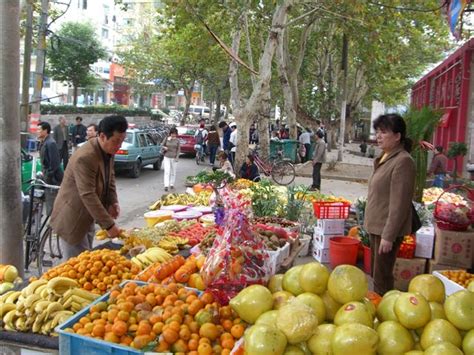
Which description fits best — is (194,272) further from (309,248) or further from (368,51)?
(368,51)

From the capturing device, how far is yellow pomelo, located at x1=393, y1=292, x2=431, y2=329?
2.60m

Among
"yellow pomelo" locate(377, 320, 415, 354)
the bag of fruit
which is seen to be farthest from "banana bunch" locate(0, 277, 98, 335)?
the bag of fruit

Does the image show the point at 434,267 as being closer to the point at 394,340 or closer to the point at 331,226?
the point at 331,226

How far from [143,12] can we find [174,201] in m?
48.6

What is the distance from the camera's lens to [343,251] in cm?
735

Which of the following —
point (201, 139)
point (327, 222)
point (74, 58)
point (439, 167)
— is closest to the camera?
point (327, 222)

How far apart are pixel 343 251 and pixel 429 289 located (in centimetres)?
446

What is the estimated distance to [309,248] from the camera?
845cm

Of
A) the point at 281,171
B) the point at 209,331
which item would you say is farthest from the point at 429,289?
the point at 281,171

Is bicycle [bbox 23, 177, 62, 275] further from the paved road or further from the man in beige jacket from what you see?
the paved road

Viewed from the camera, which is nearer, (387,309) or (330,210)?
(387,309)

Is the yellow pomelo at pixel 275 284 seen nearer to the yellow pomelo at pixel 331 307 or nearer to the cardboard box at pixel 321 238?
the yellow pomelo at pixel 331 307

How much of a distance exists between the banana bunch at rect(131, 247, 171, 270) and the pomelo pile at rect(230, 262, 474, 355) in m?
1.60

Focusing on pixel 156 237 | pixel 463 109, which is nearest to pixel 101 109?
pixel 463 109
